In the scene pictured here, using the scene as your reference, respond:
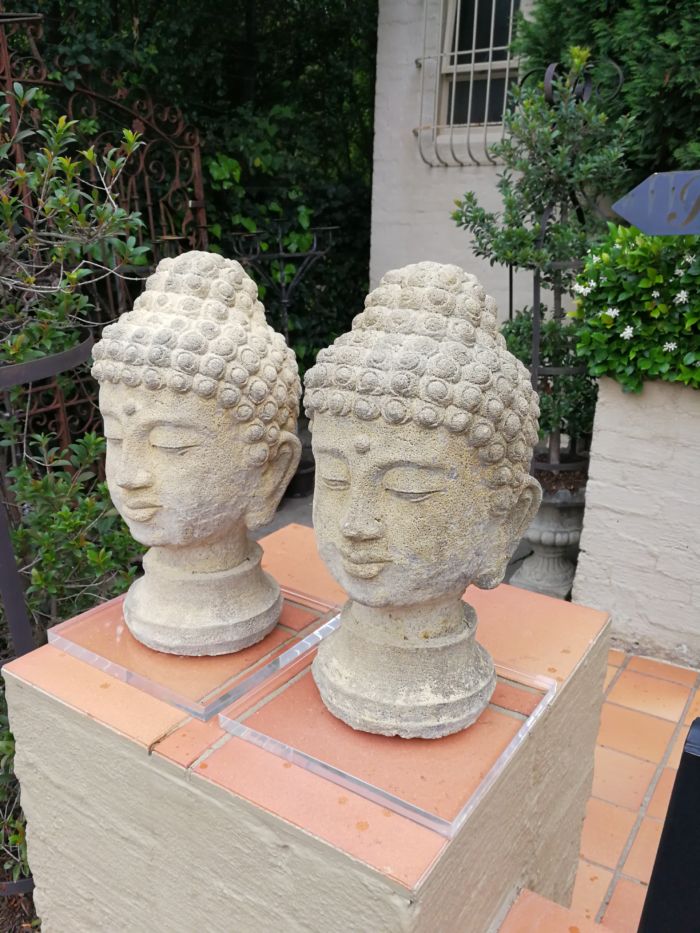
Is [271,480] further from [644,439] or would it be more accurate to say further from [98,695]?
[644,439]

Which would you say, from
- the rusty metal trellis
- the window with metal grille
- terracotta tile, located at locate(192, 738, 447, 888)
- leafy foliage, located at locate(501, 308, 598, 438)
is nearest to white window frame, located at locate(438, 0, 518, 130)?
the window with metal grille

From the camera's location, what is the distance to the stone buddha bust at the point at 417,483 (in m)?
1.28

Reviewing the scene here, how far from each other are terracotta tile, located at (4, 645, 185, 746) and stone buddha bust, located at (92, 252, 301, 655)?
149 millimetres

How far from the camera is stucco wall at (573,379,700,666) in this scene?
308 centimetres

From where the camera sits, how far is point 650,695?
309 cm

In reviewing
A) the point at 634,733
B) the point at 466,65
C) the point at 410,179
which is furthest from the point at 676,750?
the point at 466,65

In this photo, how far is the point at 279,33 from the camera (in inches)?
235

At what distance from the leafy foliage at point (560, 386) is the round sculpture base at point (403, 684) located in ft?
7.65

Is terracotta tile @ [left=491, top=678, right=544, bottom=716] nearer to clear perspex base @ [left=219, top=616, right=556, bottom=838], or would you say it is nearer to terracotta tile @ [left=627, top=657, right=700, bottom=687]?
clear perspex base @ [left=219, top=616, right=556, bottom=838]

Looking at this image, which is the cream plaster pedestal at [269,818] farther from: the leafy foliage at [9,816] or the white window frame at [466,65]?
the white window frame at [466,65]

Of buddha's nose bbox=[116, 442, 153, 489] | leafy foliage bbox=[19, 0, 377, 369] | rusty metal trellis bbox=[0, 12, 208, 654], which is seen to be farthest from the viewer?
leafy foliage bbox=[19, 0, 377, 369]

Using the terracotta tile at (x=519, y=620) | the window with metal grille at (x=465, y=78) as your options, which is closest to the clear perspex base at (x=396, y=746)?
the terracotta tile at (x=519, y=620)

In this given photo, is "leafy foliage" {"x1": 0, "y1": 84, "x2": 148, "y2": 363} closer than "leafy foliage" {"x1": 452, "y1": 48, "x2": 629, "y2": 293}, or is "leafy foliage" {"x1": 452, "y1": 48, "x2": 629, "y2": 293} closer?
"leafy foliage" {"x1": 0, "y1": 84, "x2": 148, "y2": 363}

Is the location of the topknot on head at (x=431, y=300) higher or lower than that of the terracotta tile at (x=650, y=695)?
higher
